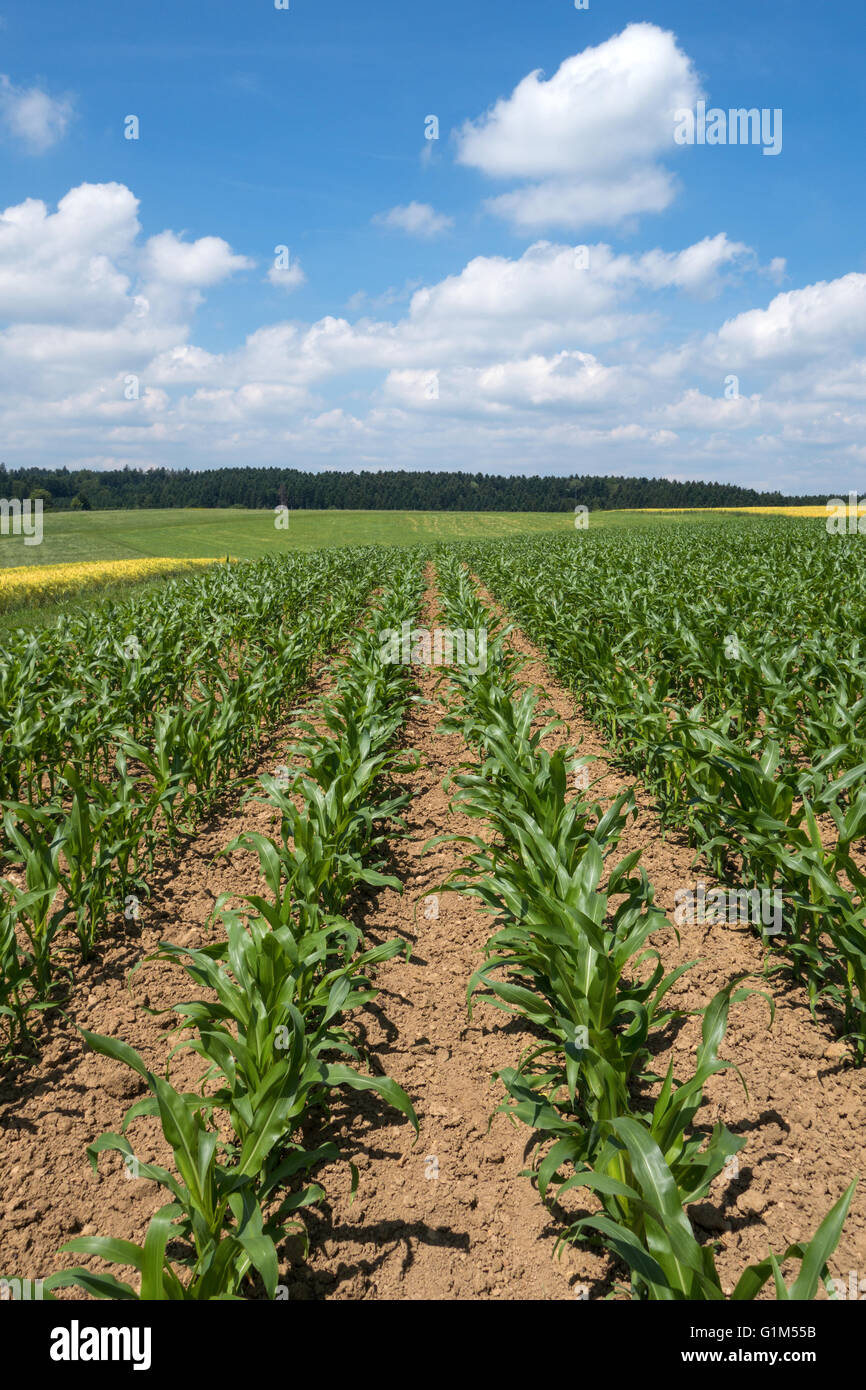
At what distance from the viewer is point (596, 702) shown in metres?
7.11

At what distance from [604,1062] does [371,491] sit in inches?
4257

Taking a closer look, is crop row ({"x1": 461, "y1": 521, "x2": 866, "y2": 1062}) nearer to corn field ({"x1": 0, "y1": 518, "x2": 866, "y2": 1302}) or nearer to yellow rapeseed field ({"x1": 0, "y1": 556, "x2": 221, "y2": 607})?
corn field ({"x1": 0, "y1": 518, "x2": 866, "y2": 1302})

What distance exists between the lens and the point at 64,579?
1945 cm

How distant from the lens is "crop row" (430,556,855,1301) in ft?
5.12

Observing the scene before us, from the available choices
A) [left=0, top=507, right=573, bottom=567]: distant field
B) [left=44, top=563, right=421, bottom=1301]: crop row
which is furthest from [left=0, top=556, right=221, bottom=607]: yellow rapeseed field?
[left=44, top=563, right=421, bottom=1301]: crop row

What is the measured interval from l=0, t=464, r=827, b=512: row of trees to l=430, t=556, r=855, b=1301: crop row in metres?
95.9

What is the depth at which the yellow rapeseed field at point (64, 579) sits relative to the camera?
57.8ft
